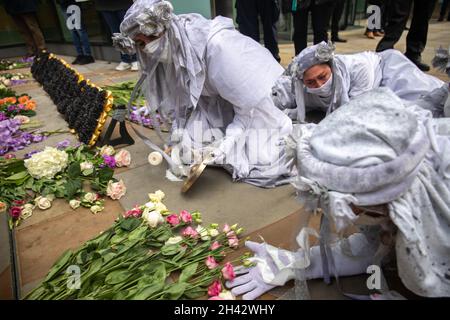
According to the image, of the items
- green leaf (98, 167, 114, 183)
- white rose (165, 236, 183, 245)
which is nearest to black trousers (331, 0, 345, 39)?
green leaf (98, 167, 114, 183)

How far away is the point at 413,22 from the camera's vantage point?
3.66 metres

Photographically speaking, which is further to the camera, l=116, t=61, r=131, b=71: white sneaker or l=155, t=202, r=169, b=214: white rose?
l=116, t=61, r=131, b=71: white sneaker

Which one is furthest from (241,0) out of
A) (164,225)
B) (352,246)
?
(352,246)

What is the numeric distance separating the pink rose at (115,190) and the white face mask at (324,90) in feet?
5.20

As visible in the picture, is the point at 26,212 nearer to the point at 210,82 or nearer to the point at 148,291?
the point at 148,291

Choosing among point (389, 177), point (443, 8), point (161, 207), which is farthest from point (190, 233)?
point (443, 8)

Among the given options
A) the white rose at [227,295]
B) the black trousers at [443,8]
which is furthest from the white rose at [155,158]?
the black trousers at [443,8]

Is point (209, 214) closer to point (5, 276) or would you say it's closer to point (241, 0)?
point (5, 276)

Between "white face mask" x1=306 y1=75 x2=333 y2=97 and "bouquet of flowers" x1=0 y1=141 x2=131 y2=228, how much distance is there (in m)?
1.52

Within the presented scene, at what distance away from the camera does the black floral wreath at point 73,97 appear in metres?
2.72

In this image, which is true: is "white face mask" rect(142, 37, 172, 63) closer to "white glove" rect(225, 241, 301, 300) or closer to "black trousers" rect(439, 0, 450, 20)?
"white glove" rect(225, 241, 301, 300)

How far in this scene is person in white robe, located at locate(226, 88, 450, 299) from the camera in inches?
36.0

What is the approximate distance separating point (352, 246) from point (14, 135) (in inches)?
123

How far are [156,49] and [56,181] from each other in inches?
45.1
